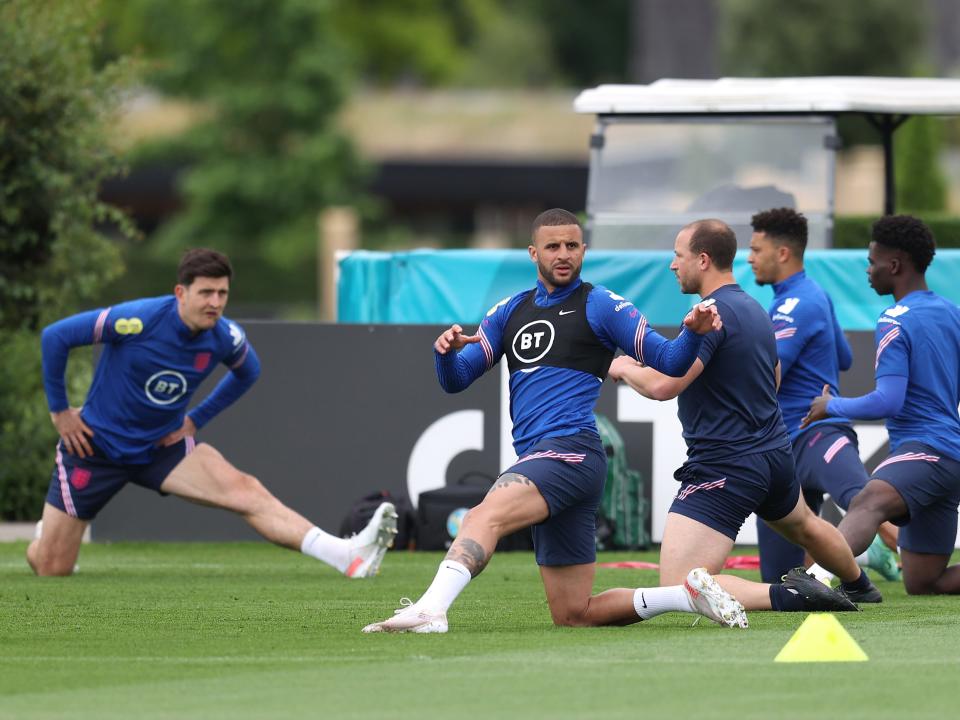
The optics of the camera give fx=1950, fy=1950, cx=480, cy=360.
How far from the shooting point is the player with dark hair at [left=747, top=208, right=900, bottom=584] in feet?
34.3

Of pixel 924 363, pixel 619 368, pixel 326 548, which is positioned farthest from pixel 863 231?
pixel 619 368

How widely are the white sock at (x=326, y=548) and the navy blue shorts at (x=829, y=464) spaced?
270 cm

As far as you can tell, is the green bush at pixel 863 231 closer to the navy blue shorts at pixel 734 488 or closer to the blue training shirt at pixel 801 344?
the blue training shirt at pixel 801 344

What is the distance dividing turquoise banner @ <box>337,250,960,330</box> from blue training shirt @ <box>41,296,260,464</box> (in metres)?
4.13

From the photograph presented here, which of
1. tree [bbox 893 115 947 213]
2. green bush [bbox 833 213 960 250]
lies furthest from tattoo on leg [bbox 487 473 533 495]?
tree [bbox 893 115 947 213]

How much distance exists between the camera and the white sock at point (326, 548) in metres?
11.3

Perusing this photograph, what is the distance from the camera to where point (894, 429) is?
10.5m

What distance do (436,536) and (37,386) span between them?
14.1 ft

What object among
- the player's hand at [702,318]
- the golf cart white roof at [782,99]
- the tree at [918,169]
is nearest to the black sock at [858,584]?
the player's hand at [702,318]

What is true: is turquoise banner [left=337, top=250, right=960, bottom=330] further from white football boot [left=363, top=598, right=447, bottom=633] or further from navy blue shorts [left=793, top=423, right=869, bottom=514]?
white football boot [left=363, top=598, right=447, bottom=633]

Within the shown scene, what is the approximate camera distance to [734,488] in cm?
891

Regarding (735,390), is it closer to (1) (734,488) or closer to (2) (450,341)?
(1) (734,488)

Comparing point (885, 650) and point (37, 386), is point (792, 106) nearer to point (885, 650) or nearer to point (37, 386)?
point (37, 386)

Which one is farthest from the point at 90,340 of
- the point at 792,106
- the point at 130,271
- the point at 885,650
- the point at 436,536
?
the point at 130,271
